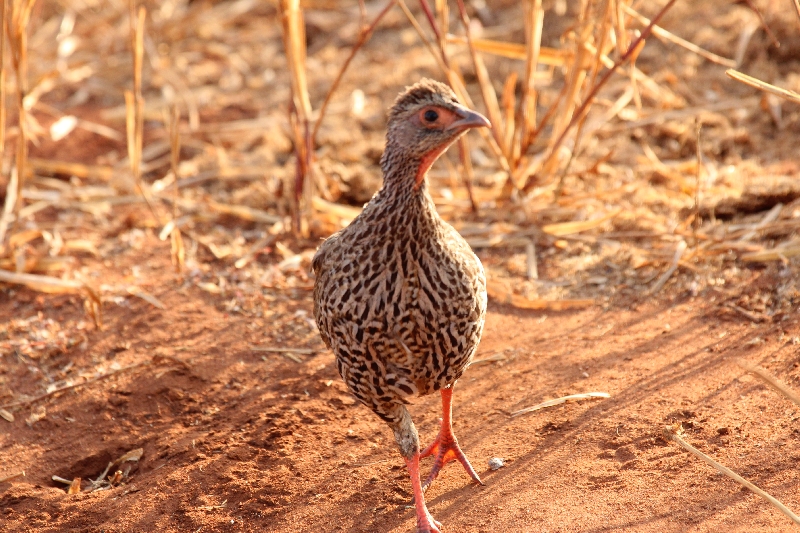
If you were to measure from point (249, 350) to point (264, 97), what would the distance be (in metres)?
4.21

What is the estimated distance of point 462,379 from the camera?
4.82m

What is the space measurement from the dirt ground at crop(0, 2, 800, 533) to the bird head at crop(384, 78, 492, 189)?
1429 millimetres

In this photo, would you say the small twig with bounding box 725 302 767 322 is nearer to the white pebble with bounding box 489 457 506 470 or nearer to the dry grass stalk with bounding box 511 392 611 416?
the dry grass stalk with bounding box 511 392 611 416

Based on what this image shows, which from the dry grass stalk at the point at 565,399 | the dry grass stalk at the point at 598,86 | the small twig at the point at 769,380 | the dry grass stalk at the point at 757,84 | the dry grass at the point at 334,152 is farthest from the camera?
the dry grass at the point at 334,152

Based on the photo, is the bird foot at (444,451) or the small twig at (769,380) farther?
the bird foot at (444,451)

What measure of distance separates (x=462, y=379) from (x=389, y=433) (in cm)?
57

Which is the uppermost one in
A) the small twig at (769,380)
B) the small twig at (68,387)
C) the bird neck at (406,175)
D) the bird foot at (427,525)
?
the bird neck at (406,175)

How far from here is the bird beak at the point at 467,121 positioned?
11.6ft

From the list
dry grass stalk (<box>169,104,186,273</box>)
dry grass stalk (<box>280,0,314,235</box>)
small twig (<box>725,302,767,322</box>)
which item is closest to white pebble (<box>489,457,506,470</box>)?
small twig (<box>725,302,767,322</box>)

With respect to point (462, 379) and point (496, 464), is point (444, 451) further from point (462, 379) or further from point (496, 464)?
point (462, 379)

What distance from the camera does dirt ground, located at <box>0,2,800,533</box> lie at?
12.6ft

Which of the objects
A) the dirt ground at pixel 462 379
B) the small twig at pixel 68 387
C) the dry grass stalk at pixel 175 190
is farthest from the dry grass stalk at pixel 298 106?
the small twig at pixel 68 387

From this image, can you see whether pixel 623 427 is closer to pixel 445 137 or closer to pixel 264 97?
pixel 445 137

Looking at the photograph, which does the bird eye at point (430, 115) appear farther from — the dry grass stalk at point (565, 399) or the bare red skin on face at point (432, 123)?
the dry grass stalk at point (565, 399)
